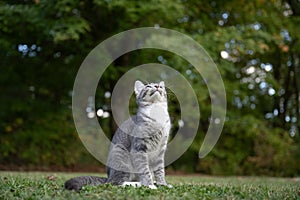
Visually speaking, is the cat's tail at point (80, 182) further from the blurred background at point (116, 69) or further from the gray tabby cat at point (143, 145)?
the blurred background at point (116, 69)

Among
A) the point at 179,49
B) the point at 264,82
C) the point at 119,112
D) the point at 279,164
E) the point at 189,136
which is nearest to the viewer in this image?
the point at 179,49

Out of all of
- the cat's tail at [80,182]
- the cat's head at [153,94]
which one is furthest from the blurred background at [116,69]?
the cat's tail at [80,182]

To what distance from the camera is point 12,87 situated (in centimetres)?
1199

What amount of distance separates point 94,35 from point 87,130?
9.46ft

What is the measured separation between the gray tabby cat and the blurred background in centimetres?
492

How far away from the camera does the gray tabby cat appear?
4.95 metres

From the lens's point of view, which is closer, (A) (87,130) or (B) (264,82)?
(A) (87,130)

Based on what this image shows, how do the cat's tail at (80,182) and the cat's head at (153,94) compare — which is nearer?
the cat's tail at (80,182)

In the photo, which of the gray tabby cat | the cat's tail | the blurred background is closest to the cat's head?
the gray tabby cat

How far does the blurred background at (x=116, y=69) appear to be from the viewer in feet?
33.8

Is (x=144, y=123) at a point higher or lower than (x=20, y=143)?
higher

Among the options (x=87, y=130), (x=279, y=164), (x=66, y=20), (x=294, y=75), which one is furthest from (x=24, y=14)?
(x=294, y=75)

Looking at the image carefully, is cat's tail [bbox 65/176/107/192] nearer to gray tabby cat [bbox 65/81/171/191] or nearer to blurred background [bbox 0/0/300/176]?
gray tabby cat [bbox 65/81/171/191]

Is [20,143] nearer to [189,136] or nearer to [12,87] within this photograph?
[12,87]
